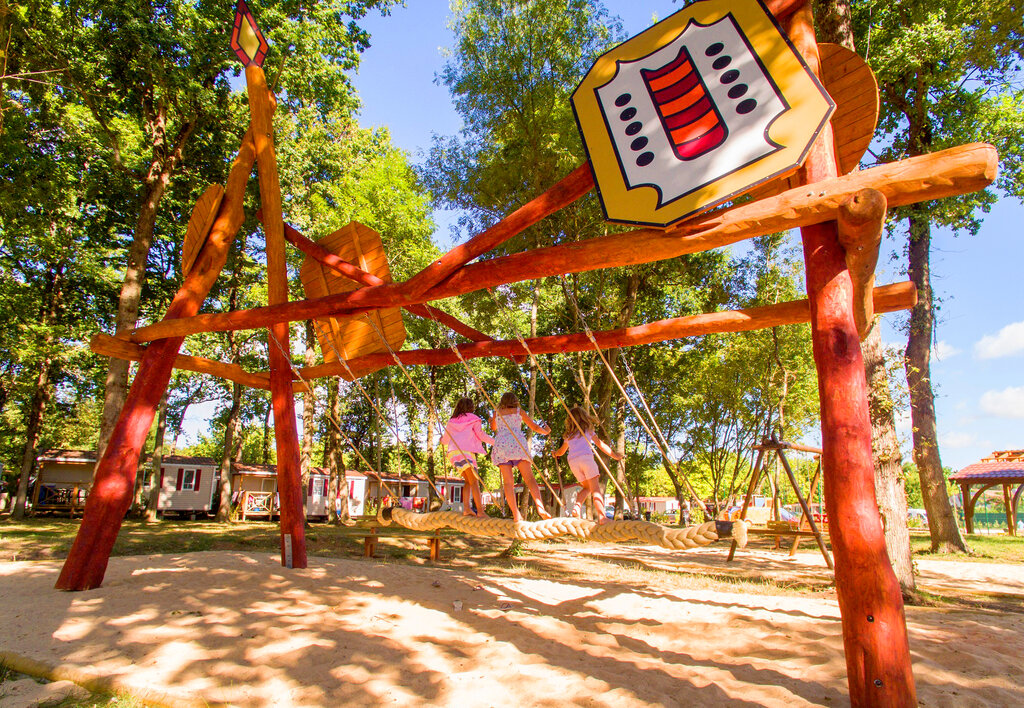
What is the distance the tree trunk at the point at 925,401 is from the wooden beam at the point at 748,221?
35.4 ft

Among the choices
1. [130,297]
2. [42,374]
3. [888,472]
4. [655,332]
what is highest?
[130,297]

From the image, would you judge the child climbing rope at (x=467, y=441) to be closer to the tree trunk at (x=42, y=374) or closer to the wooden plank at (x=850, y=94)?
the wooden plank at (x=850, y=94)

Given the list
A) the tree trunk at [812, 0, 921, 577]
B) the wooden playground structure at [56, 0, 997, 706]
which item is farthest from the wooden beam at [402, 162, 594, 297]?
the tree trunk at [812, 0, 921, 577]

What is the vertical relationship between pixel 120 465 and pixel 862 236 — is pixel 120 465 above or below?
below

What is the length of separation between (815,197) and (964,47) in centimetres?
1033

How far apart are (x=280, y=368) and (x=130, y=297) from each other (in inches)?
228

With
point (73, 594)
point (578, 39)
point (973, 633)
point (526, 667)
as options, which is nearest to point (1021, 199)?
point (578, 39)

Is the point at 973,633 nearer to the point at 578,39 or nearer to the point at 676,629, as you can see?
the point at 676,629

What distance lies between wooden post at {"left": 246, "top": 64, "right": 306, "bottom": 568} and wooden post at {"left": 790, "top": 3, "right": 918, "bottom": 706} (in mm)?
5835

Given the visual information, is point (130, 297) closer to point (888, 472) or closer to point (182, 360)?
point (182, 360)

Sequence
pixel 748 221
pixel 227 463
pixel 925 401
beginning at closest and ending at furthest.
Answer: pixel 748 221
pixel 925 401
pixel 227 463

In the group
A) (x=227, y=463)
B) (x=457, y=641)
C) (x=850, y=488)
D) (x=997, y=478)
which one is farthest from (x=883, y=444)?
(x=227, y=463)

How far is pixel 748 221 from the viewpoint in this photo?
10.8 ft

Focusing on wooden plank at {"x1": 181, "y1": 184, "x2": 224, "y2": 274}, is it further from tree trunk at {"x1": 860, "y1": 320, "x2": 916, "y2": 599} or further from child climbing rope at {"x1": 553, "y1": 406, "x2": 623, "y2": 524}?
tree trunk at {"x1": 860, "y1": 320, "x2": 916, "y2": 599}
